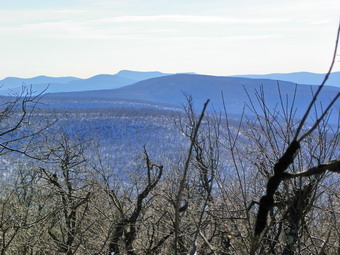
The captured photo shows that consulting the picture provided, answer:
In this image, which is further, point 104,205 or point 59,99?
point 59,99

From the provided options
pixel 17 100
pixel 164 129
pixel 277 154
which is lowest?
pixel 164 129

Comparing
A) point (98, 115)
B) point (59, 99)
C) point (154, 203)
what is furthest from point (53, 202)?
point (59, 99)

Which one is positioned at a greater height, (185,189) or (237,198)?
(237,198)

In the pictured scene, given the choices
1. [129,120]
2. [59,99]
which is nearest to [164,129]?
[129,120]

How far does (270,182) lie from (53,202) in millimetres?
10049

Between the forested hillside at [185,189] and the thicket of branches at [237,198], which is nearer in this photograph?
the thicket of branches at [237,198]

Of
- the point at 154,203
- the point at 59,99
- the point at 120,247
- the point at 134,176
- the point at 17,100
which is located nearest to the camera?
the point at 17,100

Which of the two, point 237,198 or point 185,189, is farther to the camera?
point 185,189

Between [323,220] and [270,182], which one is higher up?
[270,182]

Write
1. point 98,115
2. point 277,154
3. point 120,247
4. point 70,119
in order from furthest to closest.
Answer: point 98,115, point 70,119, point 120,247, point 277,154

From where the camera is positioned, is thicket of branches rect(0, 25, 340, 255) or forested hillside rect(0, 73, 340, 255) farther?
forested hillside rect(0, 73, 340, 255)

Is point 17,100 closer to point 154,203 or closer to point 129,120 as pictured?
point 154,203

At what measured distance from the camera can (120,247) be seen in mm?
8750

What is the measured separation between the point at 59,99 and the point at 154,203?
18414 centimetres
